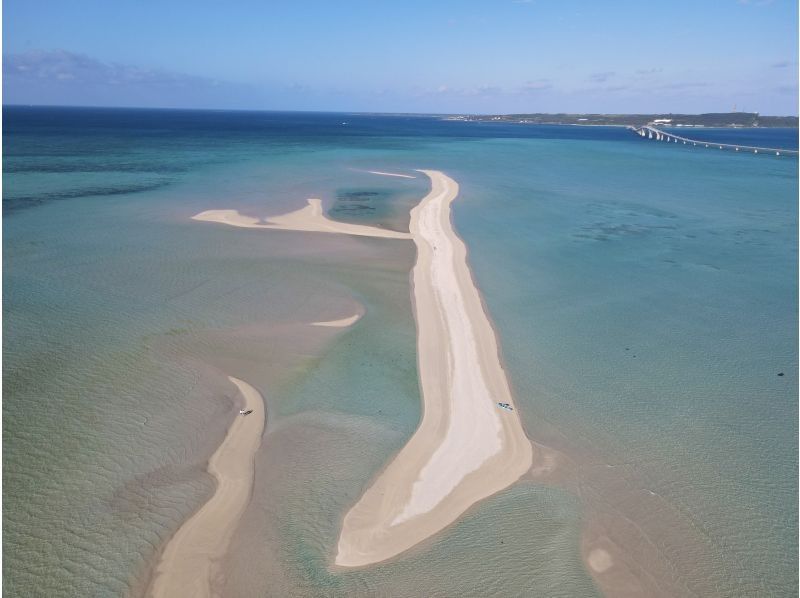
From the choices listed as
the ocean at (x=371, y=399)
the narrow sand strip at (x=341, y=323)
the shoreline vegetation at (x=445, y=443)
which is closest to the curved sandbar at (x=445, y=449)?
the shoreline vegetation at (x=445, y=443)

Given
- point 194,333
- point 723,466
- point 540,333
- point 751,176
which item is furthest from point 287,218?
point 751,176

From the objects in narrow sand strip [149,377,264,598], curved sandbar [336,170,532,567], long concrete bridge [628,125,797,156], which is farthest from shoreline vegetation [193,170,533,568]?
long concrete bridge [628,125,797,156]

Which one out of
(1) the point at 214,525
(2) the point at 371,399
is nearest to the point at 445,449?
(2) the point at 371,399

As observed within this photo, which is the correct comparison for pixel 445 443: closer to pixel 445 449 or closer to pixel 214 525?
pixel 445 449

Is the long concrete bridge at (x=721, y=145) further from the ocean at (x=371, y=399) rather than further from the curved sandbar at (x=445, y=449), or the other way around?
the curved sandbar at (x=445, y=449)

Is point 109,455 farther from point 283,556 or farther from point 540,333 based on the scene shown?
point 540,333
